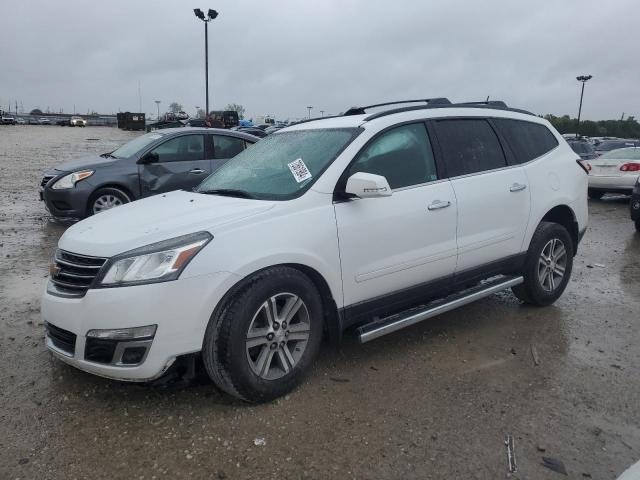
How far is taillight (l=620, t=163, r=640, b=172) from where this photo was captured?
12.4 meters

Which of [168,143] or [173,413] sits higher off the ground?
[168,143]

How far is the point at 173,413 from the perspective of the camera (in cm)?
312

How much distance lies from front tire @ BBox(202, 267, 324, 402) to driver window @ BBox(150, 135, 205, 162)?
5.80m

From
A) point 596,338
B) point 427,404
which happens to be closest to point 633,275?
point 596,338

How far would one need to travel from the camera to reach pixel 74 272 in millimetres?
3105

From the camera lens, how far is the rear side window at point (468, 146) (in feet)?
13.6

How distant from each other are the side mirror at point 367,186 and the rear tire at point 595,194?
38.7 feet

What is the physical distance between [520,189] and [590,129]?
6208 cm

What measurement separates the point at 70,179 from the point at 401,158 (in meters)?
6.05

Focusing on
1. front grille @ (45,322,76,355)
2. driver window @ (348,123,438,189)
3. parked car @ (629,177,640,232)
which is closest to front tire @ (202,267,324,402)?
front grille @ (45,322,76,355)

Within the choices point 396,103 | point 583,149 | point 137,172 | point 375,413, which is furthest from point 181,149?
point 583,149

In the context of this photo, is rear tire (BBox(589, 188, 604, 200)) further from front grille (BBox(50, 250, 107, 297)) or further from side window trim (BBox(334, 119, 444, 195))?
front grille (BBox(50, 250, 107, 297))

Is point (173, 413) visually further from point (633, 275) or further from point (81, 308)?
point (633, 275)

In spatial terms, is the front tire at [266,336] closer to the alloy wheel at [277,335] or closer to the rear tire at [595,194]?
the alloy wheel at [277,335]
